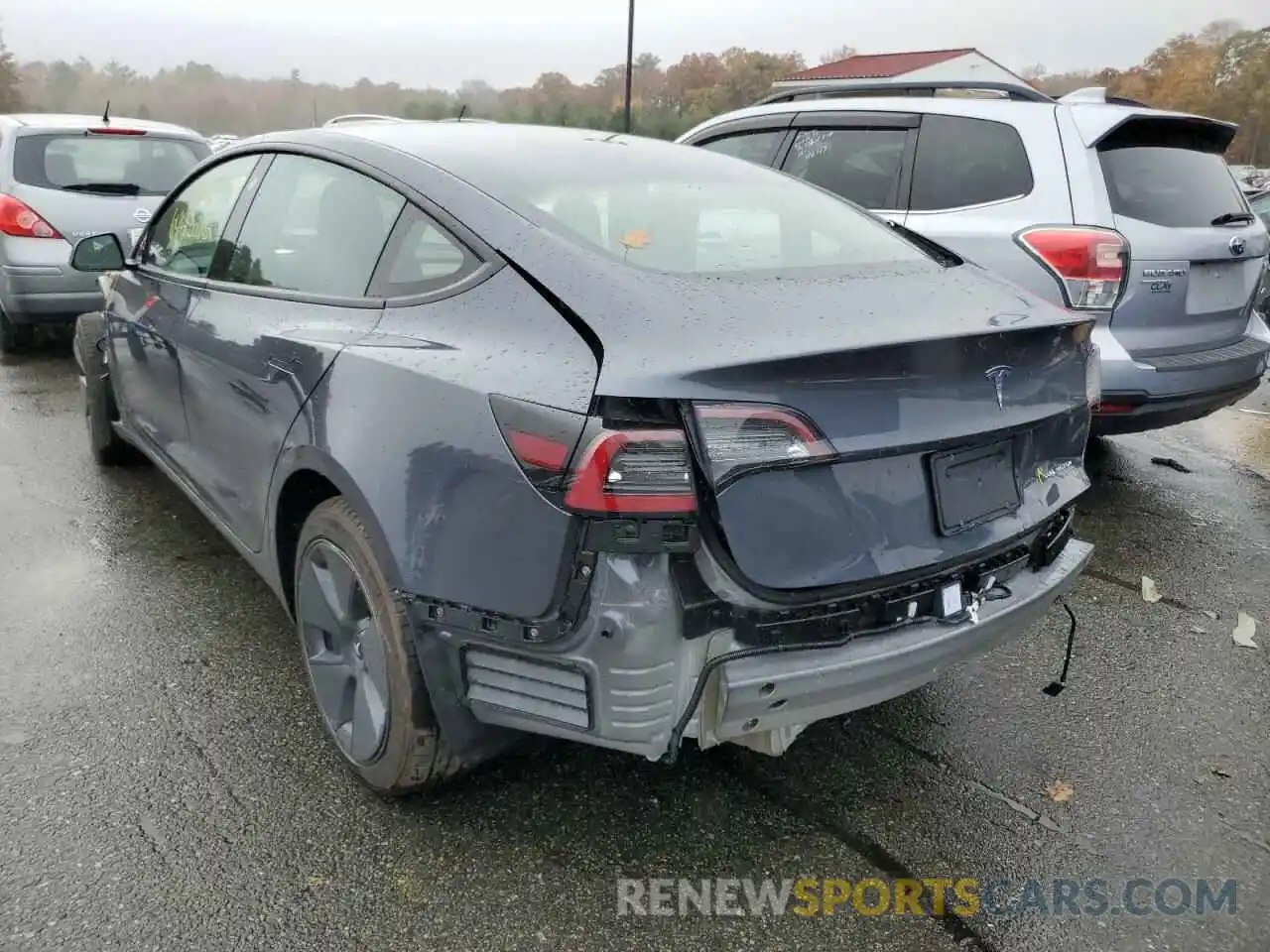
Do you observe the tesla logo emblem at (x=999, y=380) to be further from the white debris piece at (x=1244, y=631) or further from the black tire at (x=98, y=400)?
the black tire at (x=98, y=400)

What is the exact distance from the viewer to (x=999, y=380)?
214 cm

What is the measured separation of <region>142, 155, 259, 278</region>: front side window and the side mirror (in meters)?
0.12

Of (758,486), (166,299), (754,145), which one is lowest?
(758,486)

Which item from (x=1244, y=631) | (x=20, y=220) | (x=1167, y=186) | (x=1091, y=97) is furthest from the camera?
(x=20, y=220)

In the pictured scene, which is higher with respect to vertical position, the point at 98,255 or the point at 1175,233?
the point at 1175,233

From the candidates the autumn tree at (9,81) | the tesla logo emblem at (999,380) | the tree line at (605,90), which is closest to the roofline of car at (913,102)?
the tesla logo emblem at (999,380)

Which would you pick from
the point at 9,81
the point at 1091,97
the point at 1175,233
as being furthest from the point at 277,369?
the point at 9,81

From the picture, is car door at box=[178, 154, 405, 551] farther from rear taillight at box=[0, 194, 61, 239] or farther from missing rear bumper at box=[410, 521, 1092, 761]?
rear taillight at box=[0, 194, 61, 239]

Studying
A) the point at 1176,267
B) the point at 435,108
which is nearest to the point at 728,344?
the point at 1176,267

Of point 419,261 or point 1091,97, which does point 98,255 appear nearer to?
point 419,261

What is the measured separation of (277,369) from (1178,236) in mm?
3660

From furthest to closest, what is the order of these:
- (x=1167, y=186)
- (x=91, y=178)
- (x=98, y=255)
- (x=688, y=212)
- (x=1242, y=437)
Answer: (x=91, y=178) → (x=1242, y=437) → (x=1167, y=186) → (x=98, y=255) → (x=688, y=212)

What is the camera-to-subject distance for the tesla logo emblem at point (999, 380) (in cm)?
212

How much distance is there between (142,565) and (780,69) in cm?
4398
